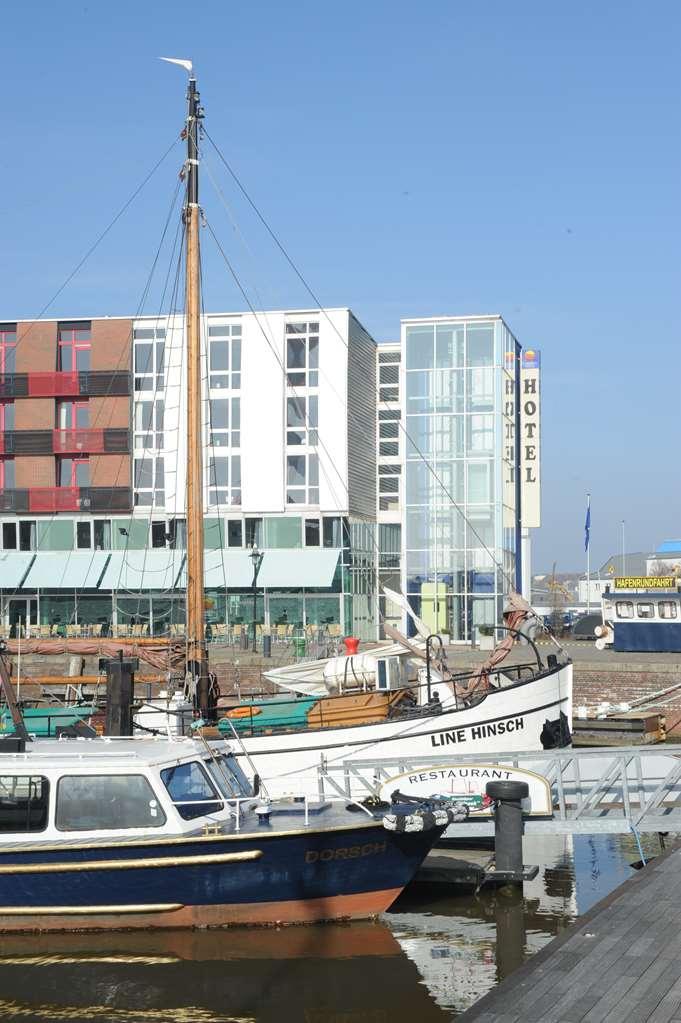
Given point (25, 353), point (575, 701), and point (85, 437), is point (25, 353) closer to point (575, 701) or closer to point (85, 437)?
point (85, 437)

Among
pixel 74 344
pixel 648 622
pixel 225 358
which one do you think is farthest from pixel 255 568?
pixel 648 622

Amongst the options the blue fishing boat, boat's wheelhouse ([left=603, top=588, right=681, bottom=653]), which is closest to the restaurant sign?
the blue fishing boat

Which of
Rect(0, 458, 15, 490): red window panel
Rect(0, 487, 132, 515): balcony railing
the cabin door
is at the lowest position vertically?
the cabin door

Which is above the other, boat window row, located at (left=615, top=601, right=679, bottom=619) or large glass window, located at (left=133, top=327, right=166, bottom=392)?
large glass window, located at (left=133, top=327, right=166, bottom=392)

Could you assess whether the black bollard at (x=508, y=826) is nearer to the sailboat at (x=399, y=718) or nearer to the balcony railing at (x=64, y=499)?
the sailboat at (x=399, y=718)

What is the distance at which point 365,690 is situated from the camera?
27281 millimetres

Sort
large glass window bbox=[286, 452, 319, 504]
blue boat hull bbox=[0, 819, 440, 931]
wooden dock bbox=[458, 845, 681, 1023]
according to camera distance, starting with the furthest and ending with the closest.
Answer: large glass window bbox=[286, 452, 319, 504], blue boat hull bbox=[0, 819, 440, 931], wooden dock bbox=[458, 845, 681, 1023]

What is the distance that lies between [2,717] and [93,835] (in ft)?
44.6

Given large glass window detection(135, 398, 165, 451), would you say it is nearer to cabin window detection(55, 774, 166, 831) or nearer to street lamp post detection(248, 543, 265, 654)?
street lamp post detection(248, 543, 265, 654)

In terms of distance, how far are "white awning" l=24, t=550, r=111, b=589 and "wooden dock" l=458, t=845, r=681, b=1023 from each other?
137ft

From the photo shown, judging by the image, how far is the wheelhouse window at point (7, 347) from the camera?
5575 cm

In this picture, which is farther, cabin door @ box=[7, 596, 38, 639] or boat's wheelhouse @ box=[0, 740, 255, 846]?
cabin door @ box=[7, 596, 38, 639]

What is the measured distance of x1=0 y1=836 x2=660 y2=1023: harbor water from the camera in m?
Result: 13.9

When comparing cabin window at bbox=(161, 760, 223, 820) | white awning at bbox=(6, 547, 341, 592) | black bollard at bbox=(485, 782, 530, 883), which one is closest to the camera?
cabin window at bbox=(161, 760, 223, 820)
